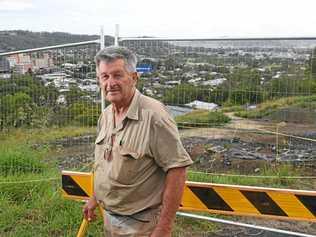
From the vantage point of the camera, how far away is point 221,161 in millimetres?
5441

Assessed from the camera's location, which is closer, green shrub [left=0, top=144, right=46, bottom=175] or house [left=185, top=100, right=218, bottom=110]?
house [left=185, top=100, right=218, bottom=110]

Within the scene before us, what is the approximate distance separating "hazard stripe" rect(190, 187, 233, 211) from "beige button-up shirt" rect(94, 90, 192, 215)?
0.80 metres

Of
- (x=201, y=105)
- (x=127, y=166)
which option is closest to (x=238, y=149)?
(x=201, y=105)

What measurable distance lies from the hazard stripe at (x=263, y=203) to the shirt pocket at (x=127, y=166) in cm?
101

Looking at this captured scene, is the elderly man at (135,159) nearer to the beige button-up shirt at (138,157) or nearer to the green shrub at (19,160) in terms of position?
the beige button-up shirt at (138,157)

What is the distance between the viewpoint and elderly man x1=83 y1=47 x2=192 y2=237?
7.98 ft

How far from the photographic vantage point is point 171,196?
96.1 inches

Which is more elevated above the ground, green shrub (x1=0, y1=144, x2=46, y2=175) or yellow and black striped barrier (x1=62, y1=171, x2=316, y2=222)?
yellow and black striped barrier (x1=62, y1=171, x2=316, y2=222)

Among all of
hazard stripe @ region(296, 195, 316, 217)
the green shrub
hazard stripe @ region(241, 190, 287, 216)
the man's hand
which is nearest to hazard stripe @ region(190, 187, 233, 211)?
hazard stripe @ region(241, 190, 287, 216)

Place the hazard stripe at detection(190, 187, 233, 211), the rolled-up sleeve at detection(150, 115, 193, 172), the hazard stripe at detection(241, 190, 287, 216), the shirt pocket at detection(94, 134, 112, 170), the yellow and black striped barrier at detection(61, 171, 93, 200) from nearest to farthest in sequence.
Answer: the rolled-up sleeve at detection(150, 115, 193, 172), the shirt pocket at detection(94, 134, 112, 170), the hazard stripe at detection(241, 190, 287, 216), the hazard stripe at detection(190, 187, 233, 211), the yellow and black striped barrier at detection(61, 171, 93, 200)

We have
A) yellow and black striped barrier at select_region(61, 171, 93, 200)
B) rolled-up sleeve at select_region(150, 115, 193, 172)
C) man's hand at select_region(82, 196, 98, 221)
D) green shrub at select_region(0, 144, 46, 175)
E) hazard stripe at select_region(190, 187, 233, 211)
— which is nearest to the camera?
rolled-up sleeve at select_region(150, 115, 193, 172)

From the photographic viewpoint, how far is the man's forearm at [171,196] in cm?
244

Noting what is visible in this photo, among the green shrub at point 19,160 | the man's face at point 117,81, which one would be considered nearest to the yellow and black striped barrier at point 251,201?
the man's face at point 117,81

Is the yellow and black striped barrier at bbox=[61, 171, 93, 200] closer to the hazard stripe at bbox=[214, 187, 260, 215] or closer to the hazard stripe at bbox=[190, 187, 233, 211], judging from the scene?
the hazard stripe at bbox=[190, 187, 233, 211]
